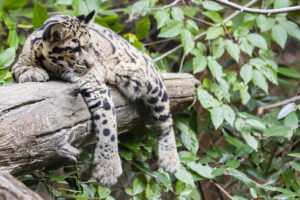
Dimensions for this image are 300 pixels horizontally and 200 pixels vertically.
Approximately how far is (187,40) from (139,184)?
5.11 feet

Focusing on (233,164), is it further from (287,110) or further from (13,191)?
(13,191)

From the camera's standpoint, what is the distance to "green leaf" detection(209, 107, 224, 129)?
3985mm

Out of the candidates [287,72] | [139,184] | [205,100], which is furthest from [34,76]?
[287,72]

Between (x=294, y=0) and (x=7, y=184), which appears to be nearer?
(x=7, y=184)

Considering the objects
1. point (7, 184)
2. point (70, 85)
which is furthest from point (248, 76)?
point (7, 184)

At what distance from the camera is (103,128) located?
298 centimetres

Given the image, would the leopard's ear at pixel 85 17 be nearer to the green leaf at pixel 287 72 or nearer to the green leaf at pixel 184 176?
the green leaf at pixel 184 176

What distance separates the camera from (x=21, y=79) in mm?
2957

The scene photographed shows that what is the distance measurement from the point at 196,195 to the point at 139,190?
2.57 ft

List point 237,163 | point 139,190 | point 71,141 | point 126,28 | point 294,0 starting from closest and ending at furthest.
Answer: point 71,141
point 139,190
point 237,163
point 294,0
point 126,28

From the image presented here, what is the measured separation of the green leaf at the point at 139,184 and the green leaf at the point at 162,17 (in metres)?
1.61

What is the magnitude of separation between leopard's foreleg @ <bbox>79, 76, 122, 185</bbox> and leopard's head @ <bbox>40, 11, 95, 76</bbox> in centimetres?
15

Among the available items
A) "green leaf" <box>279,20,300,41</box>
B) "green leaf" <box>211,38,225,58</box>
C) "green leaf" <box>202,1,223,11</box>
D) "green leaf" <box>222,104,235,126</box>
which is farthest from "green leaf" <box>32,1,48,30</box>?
"green leaf" <box>279,20,300,41</box>

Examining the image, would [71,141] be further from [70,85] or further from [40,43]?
[40,43]
